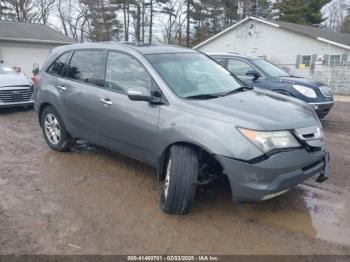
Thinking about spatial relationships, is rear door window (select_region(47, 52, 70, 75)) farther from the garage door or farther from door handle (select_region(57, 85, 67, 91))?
the garage door

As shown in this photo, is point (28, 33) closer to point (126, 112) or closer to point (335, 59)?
point (335, 59)

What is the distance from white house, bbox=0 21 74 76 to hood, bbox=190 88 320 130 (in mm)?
19705

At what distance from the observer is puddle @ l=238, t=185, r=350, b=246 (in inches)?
137

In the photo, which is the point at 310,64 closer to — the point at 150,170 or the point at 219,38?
the point at 219,38

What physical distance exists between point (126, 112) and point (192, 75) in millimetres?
934

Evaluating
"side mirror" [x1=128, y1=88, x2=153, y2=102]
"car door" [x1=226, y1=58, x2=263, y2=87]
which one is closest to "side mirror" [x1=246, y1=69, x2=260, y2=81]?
"car door" [x1=226, y1=58, x2=263, y2=87]

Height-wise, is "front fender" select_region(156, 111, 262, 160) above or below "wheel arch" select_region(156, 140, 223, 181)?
above

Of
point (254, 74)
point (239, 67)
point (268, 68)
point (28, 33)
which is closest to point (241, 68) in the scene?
point (239, 67)

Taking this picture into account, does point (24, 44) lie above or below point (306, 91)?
above

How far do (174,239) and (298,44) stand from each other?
73.7ft

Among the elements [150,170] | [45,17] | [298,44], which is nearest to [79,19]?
[45,17]

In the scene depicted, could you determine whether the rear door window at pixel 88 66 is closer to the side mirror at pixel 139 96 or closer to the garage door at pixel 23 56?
the side mirror at pixel 139 96

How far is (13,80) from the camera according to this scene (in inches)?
371

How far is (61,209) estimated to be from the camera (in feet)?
12.5
